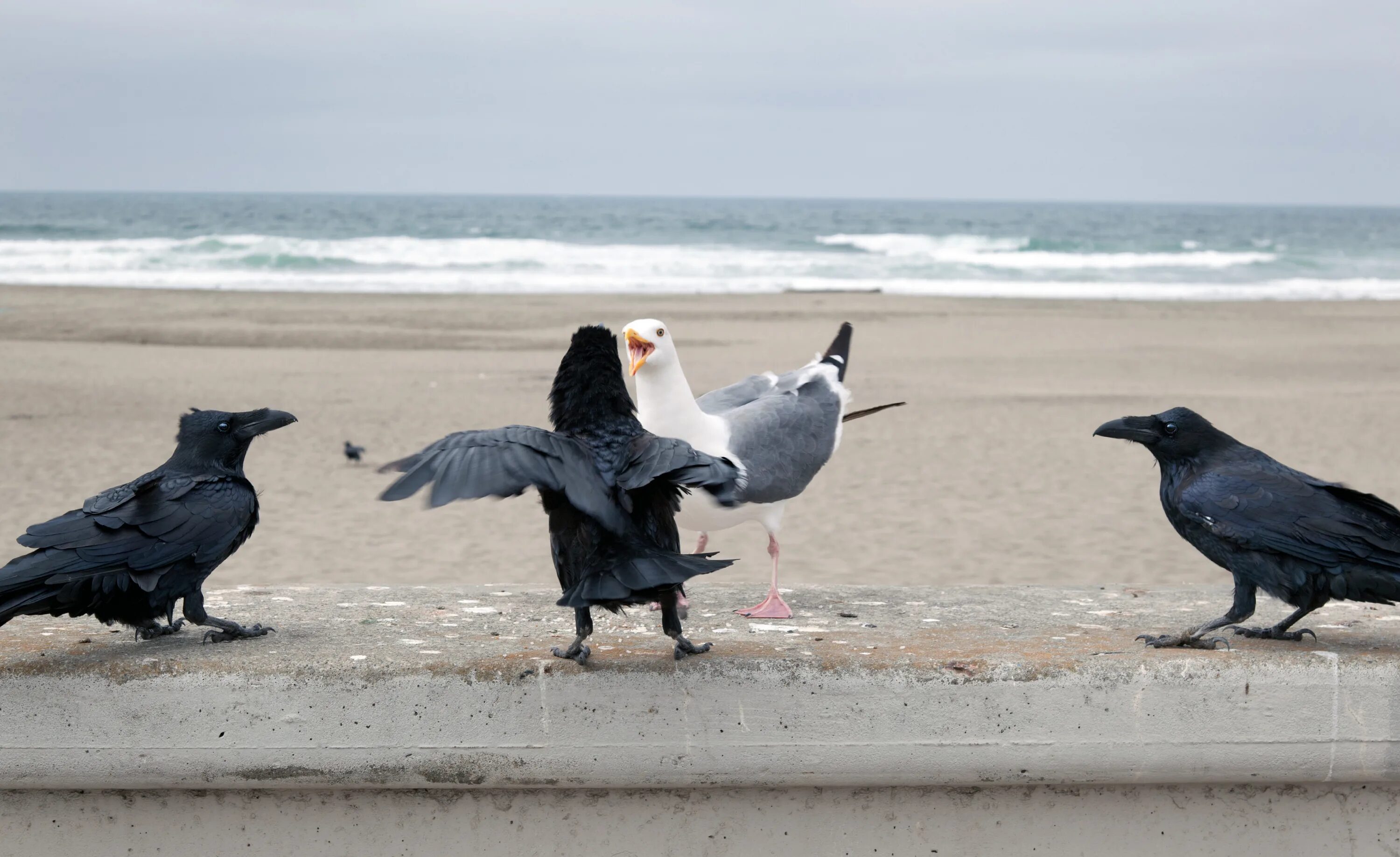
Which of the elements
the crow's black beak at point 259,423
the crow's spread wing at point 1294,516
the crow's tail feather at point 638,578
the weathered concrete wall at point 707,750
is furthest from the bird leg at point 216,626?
the crow's spread wing at point 1294,516

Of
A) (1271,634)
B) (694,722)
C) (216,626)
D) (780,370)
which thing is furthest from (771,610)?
(780,370)

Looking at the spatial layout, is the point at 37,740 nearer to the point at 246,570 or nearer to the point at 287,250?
the point at 246,570

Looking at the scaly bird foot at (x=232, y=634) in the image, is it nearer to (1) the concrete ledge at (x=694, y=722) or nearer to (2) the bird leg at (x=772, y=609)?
(1) the concrete ledge at (x=694, y=722)

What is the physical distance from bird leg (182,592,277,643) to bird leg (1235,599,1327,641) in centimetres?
272

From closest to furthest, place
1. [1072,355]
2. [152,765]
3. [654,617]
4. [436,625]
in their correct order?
[152,765] < [436,625] < [654,617] < [1072,355]

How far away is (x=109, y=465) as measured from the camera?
1023 centimetres

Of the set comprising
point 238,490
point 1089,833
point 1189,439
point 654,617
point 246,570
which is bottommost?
point 246,570

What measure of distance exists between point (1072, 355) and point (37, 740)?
17.1 metres

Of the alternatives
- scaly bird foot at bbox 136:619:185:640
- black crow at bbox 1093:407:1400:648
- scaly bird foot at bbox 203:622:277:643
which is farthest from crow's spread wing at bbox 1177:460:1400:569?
scaly bird foot at bbox 136:619:185:640

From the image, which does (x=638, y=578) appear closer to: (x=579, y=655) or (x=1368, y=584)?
(x=579, y=655)

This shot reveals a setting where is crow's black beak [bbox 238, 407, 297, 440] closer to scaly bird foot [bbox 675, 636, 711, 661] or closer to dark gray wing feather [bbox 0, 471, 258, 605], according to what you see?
A: dark gray wing feather [bbox 0, 471, 258, 605]

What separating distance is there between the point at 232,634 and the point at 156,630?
22 centimetres

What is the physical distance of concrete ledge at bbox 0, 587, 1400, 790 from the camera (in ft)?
9.65

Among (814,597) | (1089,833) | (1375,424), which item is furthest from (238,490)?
(1375,424)
